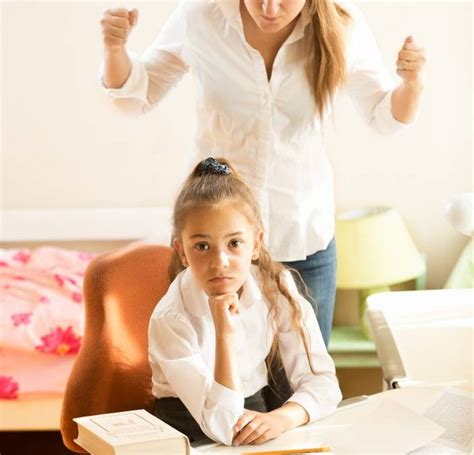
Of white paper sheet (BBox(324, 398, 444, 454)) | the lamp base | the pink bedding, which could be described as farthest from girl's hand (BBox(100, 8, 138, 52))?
the lamp base

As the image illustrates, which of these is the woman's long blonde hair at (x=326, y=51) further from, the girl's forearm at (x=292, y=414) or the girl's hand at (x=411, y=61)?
the girl's forearm at (x=292, y=414)

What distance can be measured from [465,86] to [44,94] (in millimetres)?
1362

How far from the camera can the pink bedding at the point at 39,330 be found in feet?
8.14

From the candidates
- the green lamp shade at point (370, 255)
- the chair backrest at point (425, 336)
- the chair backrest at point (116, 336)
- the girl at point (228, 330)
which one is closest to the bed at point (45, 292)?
the green lamp shade at point (370, 255)

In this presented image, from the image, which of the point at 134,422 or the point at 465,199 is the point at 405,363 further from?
the point at 134,422

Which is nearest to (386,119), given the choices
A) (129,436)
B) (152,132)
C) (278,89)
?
(278,89)

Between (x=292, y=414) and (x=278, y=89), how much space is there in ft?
1.70

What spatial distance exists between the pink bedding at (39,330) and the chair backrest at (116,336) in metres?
0.88

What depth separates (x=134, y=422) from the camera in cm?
123

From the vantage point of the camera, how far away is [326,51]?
1.57 m

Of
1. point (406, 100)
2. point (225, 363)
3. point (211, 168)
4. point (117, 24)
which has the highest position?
point (117, 24)

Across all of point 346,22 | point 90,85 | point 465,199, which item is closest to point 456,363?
point 465,199

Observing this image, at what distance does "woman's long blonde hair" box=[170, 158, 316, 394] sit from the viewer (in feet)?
4.66

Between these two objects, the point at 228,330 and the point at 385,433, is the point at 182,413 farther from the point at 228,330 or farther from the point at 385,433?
the point at 385,433
